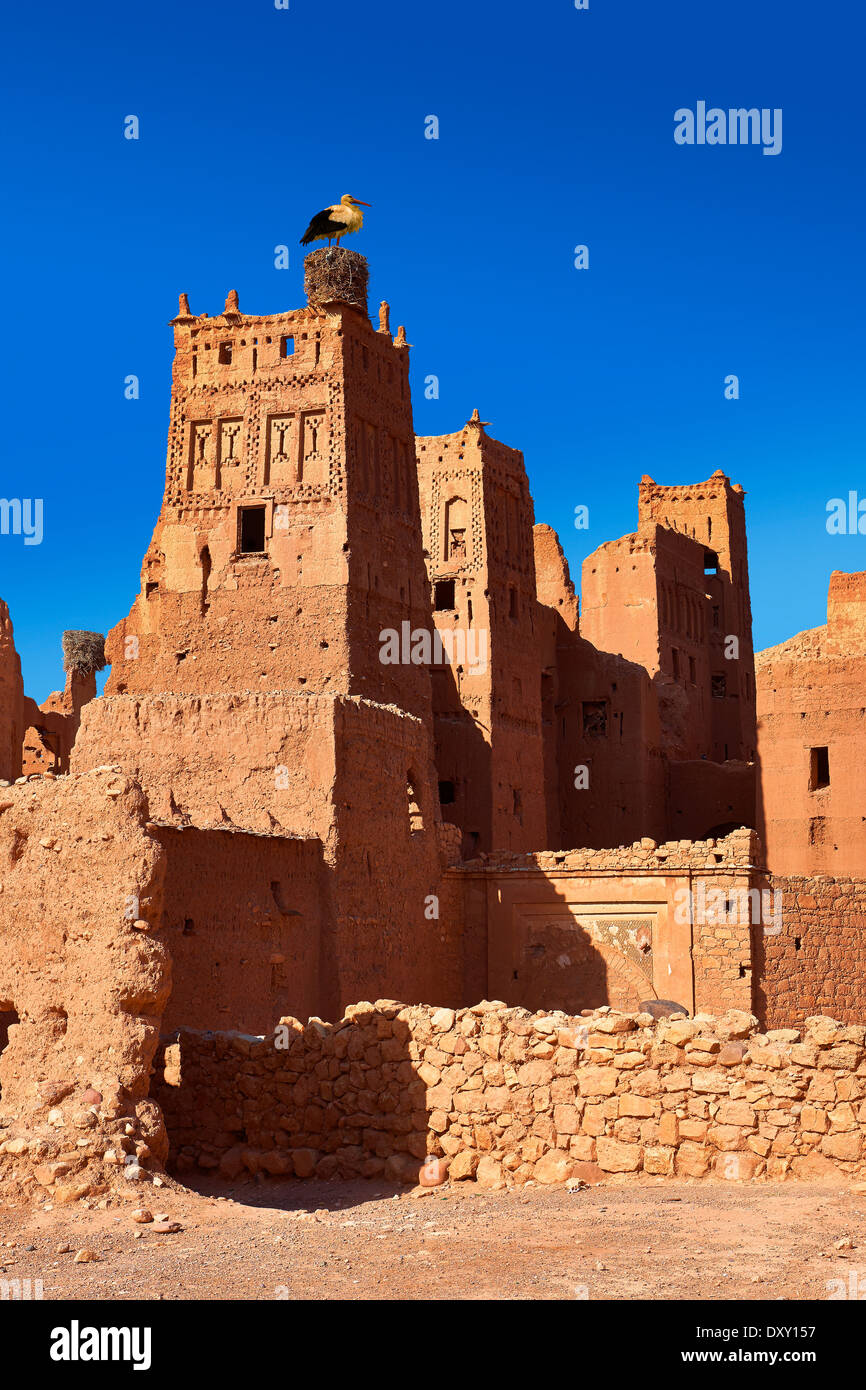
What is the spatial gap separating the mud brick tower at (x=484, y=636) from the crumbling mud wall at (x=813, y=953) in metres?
6.98

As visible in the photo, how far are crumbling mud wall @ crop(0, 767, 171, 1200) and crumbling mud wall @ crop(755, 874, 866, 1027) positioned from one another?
49.3ft

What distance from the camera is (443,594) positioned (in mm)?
35781

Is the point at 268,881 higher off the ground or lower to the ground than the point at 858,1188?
higher

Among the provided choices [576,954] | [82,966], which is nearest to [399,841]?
[576,954]

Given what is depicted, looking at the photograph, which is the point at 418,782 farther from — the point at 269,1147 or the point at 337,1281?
the point at 337,1281

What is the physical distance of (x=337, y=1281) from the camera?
9.41m

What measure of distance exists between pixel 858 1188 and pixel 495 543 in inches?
1017

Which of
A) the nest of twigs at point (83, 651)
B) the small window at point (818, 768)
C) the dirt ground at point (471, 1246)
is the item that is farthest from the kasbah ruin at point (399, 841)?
the nest of twigs at point (83, 651)

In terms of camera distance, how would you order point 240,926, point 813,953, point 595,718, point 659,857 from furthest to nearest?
point 595,718, point 813,953, point 659,857, point 240,926

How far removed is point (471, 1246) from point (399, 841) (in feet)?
46.2

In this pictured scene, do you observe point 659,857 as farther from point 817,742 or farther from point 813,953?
point 817,742

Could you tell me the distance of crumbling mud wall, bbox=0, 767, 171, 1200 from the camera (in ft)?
40.9

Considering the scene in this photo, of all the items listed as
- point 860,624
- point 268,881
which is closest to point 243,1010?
point 268,881

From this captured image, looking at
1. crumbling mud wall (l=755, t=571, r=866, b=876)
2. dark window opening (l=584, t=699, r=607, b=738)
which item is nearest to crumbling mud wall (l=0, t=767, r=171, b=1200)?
crumbling mud wall (l=755, t=571, r=866, b=876)
